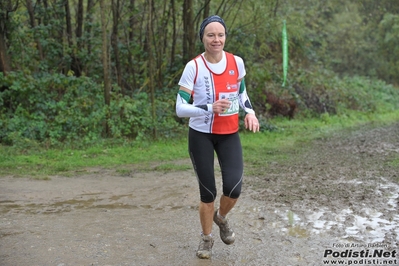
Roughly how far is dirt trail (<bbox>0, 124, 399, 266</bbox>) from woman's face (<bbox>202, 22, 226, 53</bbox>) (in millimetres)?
1827

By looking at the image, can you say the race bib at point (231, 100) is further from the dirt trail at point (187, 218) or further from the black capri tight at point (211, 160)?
the dirt trail at point (187, 218)

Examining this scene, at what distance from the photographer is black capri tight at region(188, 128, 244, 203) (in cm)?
491

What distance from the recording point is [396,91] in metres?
26.9

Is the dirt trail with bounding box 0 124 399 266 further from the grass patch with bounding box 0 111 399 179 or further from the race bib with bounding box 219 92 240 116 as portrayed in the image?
the race bib with bounding box 219 92 240 116

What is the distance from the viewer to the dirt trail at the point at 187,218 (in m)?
5.06

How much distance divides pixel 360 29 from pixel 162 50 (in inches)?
707

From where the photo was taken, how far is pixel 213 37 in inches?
189

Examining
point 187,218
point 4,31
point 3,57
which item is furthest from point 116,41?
point 187,218

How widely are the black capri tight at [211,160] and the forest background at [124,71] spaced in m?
7.24

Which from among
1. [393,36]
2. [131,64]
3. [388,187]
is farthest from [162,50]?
[393,36]

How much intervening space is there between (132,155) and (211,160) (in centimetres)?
616

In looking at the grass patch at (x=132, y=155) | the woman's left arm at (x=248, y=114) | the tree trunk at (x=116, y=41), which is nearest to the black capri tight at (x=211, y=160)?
the woman's left arm at (x=248, y=114)

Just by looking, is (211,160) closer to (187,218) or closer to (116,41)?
(187,218)

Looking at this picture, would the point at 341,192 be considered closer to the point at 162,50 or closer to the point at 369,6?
the point at 162,50
